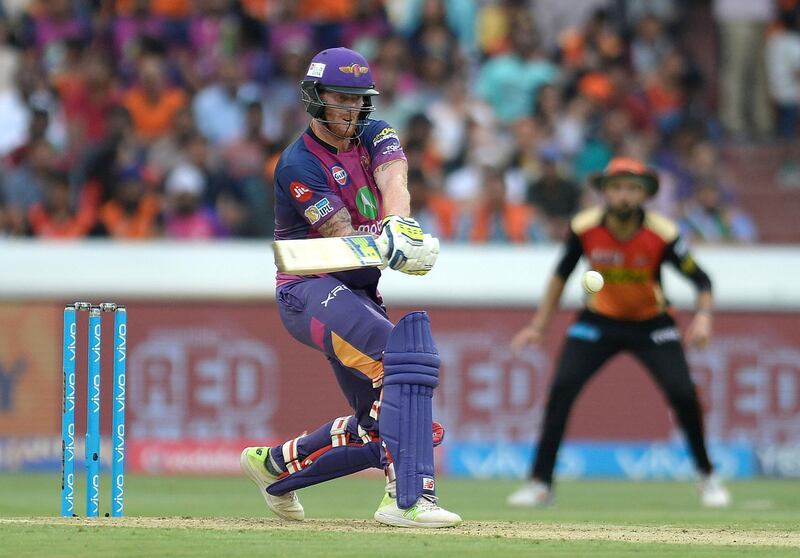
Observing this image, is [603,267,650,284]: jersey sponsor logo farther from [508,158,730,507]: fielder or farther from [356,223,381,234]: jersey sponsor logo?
[356,223,381,234]: jersey sponsor logo

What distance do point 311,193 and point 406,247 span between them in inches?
27.8

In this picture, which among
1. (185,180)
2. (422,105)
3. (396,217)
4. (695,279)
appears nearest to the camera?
(396,217)

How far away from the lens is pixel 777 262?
14.2 metres

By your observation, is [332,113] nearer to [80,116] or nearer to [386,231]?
[386,231]

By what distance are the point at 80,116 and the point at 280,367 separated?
3.51 meters

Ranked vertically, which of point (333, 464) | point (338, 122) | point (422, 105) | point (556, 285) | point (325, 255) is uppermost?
point (422, 105)

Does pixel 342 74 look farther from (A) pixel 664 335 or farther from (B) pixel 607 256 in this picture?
(A) pixel 664 335

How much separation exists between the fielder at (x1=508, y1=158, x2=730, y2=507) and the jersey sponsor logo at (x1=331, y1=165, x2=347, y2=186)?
142 inches

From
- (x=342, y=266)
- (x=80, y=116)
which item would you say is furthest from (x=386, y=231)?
(x=80, y=116)

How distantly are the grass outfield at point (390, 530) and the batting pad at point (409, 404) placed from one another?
9.4 inches

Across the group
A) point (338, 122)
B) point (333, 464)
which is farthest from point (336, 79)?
point (333, 464)

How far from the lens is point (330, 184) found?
23.4 feet

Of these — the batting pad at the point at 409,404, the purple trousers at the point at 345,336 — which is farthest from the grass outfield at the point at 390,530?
the purple trousers at the point at 345,336

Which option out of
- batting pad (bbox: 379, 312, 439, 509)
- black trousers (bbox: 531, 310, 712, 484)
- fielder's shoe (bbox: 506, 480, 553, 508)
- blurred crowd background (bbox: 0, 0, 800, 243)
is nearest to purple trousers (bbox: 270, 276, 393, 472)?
batting pad (bbox: 379, 312, 439, 509)
